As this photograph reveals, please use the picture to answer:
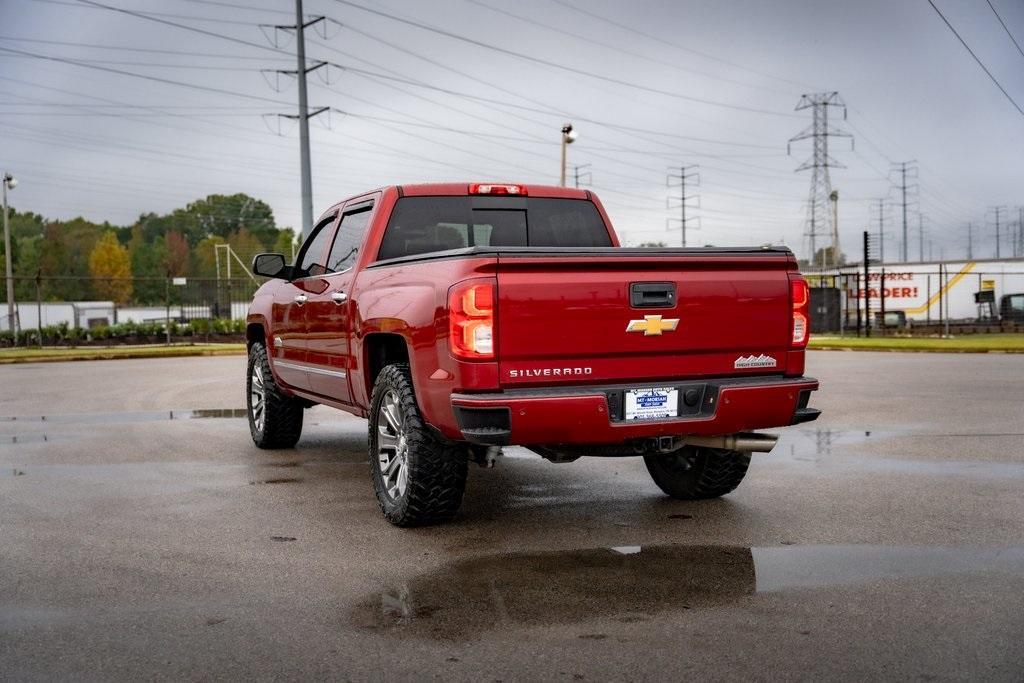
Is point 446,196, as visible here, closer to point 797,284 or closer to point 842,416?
point 797,284

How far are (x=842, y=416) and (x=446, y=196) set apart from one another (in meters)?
6.21

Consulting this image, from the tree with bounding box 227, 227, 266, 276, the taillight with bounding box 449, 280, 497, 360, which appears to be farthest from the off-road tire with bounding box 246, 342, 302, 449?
the tree with bounding box 227, 227, 266, 276

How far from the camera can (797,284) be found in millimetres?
6133

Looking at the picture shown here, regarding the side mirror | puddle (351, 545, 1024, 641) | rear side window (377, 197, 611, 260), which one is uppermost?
rear side window (377, 197, 611, 260)

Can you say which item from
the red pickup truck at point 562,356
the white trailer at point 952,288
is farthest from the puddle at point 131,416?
the white trailer at point 952,288

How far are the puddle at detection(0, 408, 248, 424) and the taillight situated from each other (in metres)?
7.44

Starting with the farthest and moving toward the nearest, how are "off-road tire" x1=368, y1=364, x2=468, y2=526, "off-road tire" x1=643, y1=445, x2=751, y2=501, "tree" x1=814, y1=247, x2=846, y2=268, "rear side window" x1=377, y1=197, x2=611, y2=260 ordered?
"tree" x1=814, y1=247, x2=846, y2=268 → "rear side window" x1=377, y1=197, x2=611, y2=260 → "off-road tire" x1=643, y1=445, x2=751, y2=501 → "off-road tire" x1=368, y1=364, x2=468, y2=526

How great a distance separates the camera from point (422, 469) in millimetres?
5984

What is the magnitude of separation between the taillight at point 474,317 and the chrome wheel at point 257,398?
4558mm

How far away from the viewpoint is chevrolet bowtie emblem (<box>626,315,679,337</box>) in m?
5.62

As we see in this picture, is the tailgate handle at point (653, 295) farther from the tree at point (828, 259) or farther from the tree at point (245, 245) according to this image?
the tree at point (245, 245)

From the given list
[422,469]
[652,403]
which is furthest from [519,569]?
[652,403]

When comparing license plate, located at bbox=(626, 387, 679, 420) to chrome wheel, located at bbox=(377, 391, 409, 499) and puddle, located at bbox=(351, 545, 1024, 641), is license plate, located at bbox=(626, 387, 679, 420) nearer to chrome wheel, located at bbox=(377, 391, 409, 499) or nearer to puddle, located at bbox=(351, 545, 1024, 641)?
puddle, located at bbox=(351, 545, 1024, 641)

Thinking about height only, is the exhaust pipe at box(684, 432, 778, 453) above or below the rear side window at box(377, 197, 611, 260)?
below
